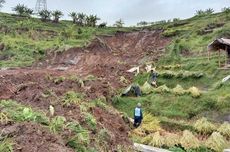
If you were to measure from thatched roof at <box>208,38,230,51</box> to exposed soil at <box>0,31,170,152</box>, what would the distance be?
687cm

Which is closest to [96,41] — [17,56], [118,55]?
[118,55]

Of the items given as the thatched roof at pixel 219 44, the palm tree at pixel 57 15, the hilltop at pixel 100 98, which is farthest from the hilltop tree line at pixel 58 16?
the thatched roof at pixel 219 44

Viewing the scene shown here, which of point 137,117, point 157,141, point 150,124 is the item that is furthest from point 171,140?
point 137,117

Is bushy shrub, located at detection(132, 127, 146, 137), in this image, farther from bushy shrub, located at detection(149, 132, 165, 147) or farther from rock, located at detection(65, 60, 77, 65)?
rock, located at detection(65, 60, 77, 65)

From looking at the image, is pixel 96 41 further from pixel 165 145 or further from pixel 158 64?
pixel 165 145

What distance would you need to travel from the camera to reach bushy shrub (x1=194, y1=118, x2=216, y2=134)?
66.3 feet

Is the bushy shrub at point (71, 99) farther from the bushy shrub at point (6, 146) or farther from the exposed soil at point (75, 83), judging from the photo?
the bushy shrub at point (6, 146)

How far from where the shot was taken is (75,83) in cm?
2759

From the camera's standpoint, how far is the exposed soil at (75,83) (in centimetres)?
1273

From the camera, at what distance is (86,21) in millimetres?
82812

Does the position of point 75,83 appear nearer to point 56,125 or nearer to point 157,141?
point 157,141

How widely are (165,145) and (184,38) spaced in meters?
34.7

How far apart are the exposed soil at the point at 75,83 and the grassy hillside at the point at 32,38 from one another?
2.29 meters

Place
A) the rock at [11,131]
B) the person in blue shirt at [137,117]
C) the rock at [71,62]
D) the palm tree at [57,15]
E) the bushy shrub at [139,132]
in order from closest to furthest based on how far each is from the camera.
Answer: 1. the rock at [11,131]
2. the bushy shrub at [139,132]
3. the person in blue shirt at [137,117]
4. the rock at [71,62]
5. the palm tree at [57,15]
